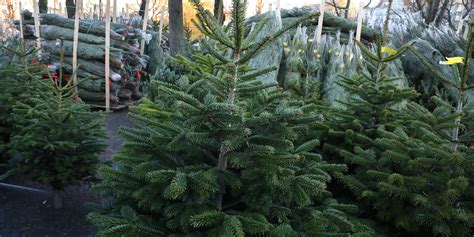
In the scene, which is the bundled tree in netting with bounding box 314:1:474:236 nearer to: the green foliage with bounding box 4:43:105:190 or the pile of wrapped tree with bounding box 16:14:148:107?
the green foliage with bounding box 4:43:105:190

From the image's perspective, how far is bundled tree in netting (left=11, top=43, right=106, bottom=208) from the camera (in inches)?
185

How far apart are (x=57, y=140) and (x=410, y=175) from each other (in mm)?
3785

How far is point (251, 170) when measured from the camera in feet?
7.39

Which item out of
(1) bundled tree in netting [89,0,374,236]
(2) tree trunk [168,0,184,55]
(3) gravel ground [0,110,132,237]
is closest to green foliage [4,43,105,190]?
(3) gravel ground [0,110,132,237]

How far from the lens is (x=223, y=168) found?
96.5 inches

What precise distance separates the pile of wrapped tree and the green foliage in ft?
17.6

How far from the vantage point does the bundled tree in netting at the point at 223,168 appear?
2.16 metres

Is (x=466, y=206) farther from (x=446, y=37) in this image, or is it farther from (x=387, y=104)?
(x=446, y=37)

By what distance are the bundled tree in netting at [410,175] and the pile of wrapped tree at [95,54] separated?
7.82 m

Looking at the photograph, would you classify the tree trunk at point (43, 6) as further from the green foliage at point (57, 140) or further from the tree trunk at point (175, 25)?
the green foliage at point (57, 140)

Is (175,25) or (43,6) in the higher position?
(43,6)

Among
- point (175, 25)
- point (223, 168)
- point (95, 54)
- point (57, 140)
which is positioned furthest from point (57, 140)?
point (95, 54)

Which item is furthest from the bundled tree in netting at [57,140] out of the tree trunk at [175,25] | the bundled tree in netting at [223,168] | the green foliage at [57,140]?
the tree trunk at [175,25]

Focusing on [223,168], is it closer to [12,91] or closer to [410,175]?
[410,175]
